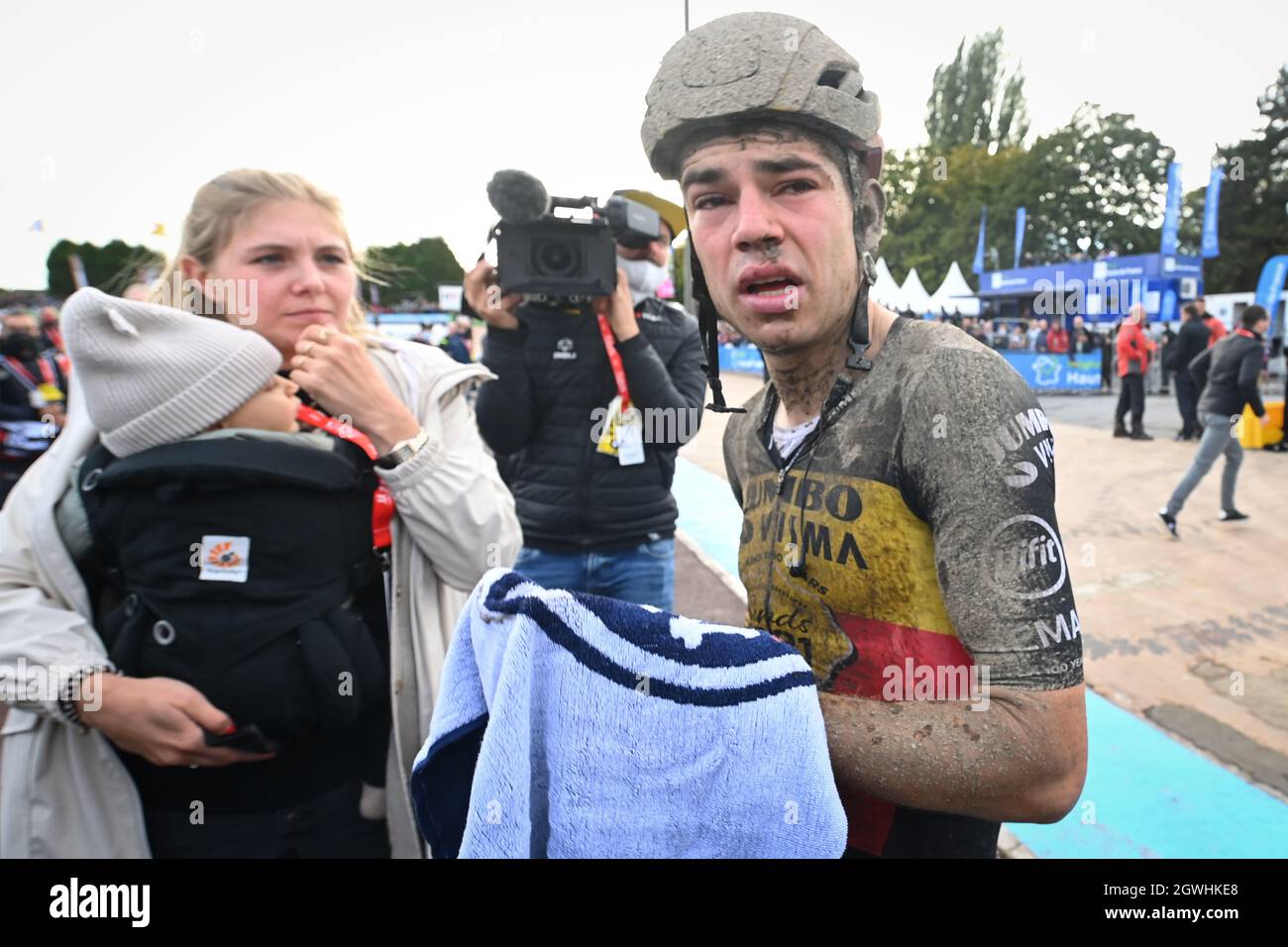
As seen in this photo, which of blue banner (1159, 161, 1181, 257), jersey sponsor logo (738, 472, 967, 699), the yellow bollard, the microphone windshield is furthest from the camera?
blue banner (1159, 161, 1181, 257)

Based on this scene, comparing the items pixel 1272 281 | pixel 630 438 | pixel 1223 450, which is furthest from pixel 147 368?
pixel 1272 281

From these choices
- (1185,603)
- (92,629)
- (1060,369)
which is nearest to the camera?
(92,629)

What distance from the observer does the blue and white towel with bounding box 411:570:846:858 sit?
87 cm

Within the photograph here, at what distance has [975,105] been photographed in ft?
168

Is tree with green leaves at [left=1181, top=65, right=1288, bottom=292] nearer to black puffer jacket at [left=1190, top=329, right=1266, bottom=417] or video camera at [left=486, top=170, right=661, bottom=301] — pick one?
black puffer jacket at [left=1190, top=329, right=1266, bottom=417]

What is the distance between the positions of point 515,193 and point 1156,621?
5.39m

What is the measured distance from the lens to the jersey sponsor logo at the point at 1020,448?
3.49 feet

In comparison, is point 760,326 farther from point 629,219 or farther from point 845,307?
point 629,219

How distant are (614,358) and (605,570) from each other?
933 millimetres

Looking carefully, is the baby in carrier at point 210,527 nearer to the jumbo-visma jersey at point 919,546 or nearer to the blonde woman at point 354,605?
the blonde woman at point 354,605

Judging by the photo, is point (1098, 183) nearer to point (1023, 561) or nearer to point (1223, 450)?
point (1223, 450)

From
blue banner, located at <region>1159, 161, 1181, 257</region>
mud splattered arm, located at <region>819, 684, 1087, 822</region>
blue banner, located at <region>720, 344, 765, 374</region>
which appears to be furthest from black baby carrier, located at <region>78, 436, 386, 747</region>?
blue banner, located at <region>1159, 161, 1181, 257</region>

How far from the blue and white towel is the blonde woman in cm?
100
